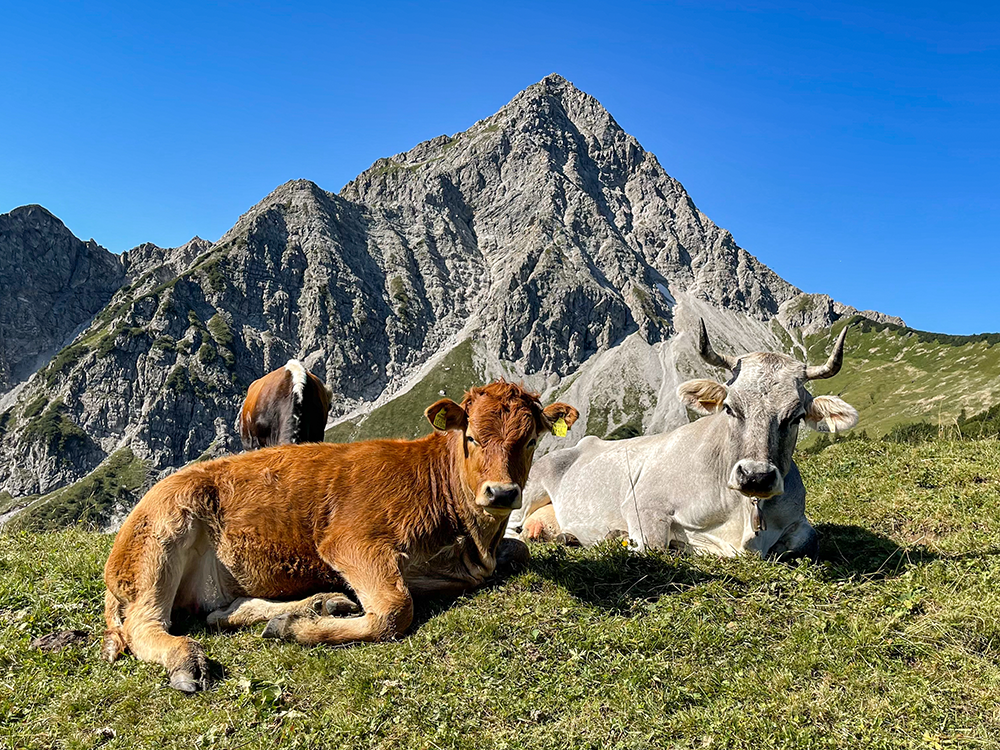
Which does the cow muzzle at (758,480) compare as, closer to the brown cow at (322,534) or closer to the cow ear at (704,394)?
the cow ear at (704,394)

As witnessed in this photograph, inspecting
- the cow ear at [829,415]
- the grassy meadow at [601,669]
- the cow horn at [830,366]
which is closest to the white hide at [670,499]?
the grassy meadow at [601,669]

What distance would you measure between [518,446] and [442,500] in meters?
1.42

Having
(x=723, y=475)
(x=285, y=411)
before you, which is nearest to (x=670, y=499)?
(x=723, y=475)

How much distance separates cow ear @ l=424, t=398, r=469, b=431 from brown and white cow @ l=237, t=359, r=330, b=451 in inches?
316

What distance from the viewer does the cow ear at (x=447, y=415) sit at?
7.49 metres

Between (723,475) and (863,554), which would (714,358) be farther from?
(863,554)

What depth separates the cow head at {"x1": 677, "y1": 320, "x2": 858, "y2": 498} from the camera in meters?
7.76

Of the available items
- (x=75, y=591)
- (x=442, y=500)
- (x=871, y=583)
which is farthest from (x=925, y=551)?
(x=75, y=591)

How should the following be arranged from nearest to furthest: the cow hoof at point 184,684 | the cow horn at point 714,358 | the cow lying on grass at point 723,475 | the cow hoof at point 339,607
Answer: the cow hoof at point 184,684
the cow hoof at point 339,607
the cow lying on grass at point 723,475
the cow horn at point 714,358

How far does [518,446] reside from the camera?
7.04m

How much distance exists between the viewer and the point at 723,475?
907 centimetres

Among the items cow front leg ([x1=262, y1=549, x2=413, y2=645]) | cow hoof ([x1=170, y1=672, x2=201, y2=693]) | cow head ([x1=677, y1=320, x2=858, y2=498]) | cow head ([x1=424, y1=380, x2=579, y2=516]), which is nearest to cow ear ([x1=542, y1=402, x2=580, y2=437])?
cow head ([x1=424, y1=380, x2=579, y2=516])

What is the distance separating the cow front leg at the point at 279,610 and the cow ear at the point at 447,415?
2.23 m

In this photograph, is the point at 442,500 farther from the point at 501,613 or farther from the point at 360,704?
the point at 360,704
